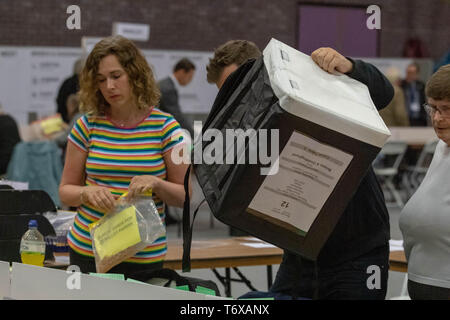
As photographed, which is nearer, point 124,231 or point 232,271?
point 124,231

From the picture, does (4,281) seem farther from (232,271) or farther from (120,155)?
(232,271)

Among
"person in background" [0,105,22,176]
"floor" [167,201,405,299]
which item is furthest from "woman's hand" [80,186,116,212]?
"person in background" [0,105,22,176]

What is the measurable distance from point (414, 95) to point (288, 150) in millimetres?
10762

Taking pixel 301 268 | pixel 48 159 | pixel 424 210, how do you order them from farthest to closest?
pixel 48 159
pixel 424 210
pixel 301 268

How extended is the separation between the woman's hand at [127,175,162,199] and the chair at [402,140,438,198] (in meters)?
8.02

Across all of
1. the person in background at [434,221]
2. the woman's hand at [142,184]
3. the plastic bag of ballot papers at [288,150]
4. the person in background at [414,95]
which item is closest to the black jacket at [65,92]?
the person in background at [414,95]

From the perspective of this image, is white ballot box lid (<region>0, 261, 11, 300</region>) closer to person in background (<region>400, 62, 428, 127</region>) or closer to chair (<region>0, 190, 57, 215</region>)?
chair (<region>0, 190, 57, 215</region>)

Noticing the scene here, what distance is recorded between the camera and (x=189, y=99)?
11.6 m

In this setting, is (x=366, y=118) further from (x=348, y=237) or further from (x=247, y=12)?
(x=247, y=12)

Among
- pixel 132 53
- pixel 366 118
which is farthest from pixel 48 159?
pixel 366 118

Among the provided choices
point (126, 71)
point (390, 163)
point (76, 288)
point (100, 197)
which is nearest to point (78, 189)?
point (100, 197)

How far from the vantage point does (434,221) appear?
222cm

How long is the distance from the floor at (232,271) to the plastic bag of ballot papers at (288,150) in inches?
104

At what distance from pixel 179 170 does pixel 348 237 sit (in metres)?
0.79
